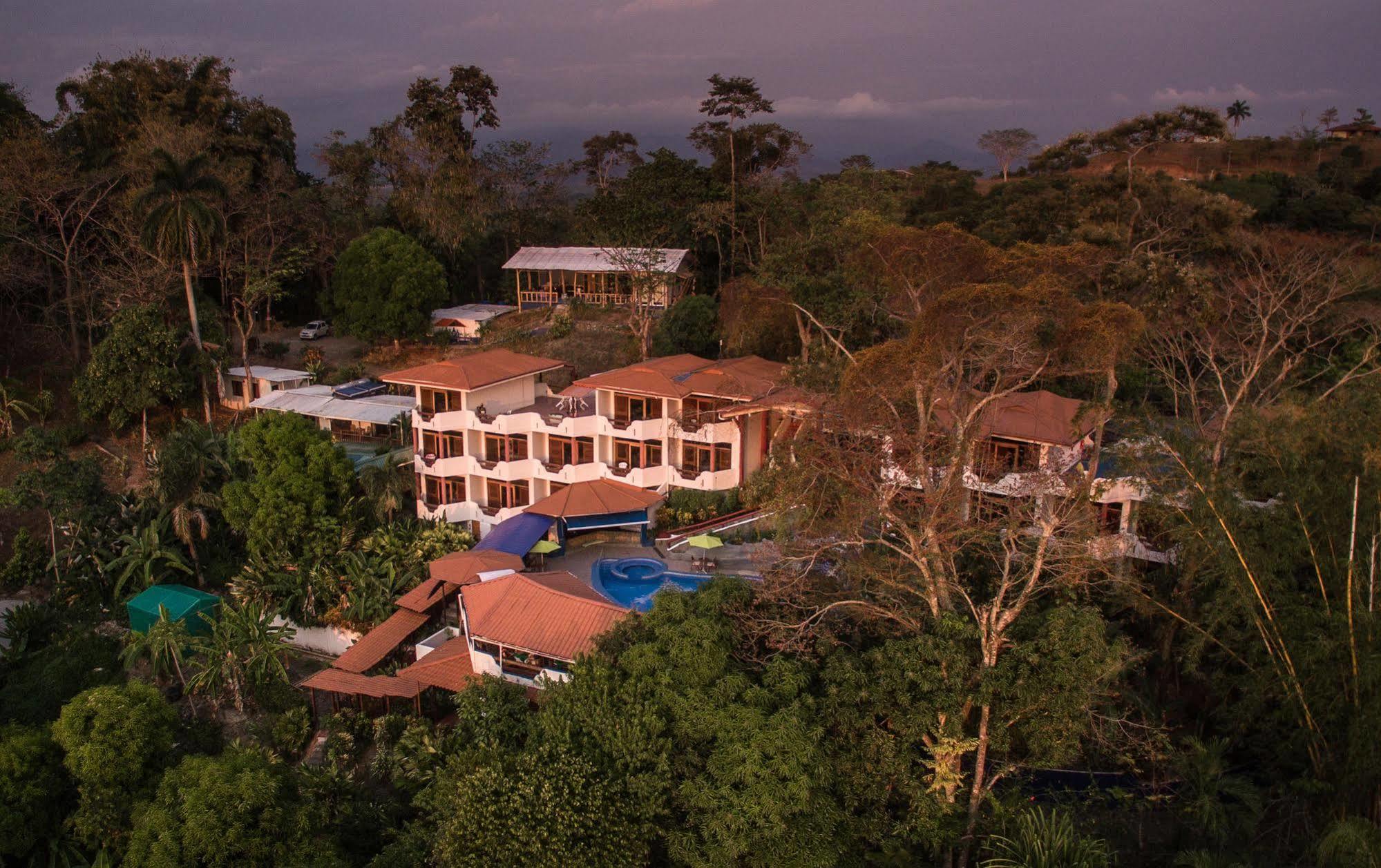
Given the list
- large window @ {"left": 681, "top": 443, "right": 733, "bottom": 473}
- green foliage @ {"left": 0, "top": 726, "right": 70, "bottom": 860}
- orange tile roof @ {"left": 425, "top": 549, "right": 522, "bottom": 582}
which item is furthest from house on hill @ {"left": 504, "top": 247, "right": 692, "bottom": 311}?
green foliage @ {"left": 0, "top": 726, "right": 70, "bottom": 860}

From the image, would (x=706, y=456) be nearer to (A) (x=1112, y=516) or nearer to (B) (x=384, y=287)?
(A) (x=1112, y=516)

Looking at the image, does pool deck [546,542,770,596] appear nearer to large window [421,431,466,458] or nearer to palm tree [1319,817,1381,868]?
large window [421,431,466,458]

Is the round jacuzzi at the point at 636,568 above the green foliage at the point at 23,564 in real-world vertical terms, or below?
above

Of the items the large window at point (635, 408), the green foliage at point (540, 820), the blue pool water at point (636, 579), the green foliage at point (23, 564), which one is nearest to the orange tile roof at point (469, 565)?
the blue pool water at point (636, 579)

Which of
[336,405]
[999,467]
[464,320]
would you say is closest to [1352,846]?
[999,467]

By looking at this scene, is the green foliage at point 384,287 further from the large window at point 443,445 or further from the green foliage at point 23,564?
the green foliage at point 23,564
